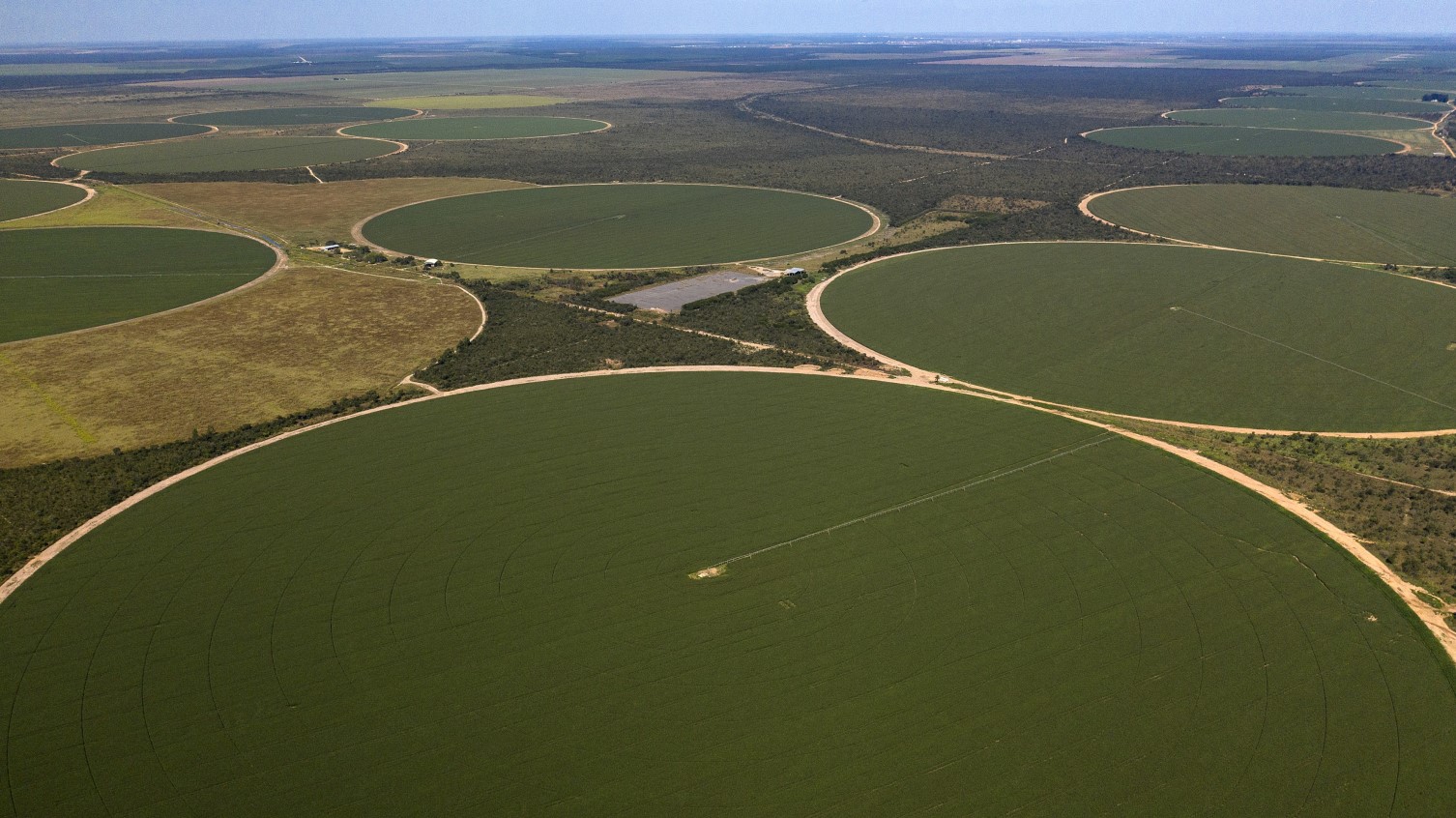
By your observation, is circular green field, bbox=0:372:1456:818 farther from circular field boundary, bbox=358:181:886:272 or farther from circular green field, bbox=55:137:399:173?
circular green field, bbox=55:137:399:173

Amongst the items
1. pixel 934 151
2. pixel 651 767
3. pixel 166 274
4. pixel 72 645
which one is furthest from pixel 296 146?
pixel 651 767

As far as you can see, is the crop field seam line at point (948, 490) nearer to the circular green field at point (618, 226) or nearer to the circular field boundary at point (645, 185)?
the circular field boundary at point (645, 185)

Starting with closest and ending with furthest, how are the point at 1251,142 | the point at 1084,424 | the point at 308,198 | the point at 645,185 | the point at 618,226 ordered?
the point at 1084,424
the point at 618,226
the point at 308,198
the point at 645,185
the point at 1251,142

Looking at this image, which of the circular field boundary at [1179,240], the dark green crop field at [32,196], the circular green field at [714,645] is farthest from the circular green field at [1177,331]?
the dark green crop field at [32,196]

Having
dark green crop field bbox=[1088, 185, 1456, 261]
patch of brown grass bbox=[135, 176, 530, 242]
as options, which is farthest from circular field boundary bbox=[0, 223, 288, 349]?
dark green crop field bbox=[1088, 185, 1456, 261]

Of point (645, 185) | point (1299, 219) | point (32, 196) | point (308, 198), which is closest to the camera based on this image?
point (1299, 219)

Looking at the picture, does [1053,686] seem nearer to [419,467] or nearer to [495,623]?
[495,623]

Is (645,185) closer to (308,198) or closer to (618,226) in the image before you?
(618,226)

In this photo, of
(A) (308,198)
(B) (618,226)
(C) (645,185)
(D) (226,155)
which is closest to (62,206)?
(A) (308,198)
